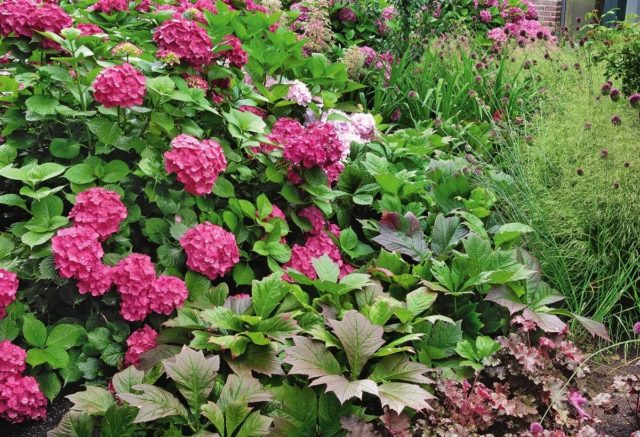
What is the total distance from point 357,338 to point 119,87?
45.9 inches

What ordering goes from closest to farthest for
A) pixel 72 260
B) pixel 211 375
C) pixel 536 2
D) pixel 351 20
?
pixel 211 375, pixel 72 260, pixel 351 20, pixel 536 2

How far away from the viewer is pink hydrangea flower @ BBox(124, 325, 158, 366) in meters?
1.97

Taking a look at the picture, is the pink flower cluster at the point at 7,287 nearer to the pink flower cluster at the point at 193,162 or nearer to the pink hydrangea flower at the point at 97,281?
the pink hydrangea flower at the point at 97,281

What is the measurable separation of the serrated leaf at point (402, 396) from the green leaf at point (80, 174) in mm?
1238

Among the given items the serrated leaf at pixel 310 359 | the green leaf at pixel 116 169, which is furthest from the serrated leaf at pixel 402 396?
the green leaf at pixel 116 169

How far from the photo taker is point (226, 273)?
2416mm

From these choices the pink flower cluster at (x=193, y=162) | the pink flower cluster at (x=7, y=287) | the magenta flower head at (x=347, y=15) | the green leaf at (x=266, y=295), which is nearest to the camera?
the pink flower cluster at (x=7, y=287)

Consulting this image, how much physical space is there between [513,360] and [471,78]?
2774 millimetres

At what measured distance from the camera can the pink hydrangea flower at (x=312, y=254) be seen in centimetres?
246

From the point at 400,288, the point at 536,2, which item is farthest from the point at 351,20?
the point at 536,2

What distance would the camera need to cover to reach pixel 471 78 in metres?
4.33

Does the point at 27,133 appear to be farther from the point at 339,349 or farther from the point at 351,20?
the point at 351,20

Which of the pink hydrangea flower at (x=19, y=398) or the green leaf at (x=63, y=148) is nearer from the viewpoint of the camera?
the pink hydrangea flower at (x=19, y=398)

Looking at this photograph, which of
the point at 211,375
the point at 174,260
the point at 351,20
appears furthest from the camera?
the point at 351,20
